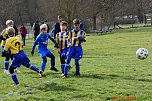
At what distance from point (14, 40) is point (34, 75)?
7.71 feet

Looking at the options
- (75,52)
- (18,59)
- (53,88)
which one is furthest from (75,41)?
(53,88)

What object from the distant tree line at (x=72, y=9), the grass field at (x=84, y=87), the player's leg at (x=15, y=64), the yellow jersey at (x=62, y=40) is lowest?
the grass field at (x=84, y=87)

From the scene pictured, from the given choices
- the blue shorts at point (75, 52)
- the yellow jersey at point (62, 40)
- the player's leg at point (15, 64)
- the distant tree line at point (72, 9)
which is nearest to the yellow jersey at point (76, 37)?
the blue shorts at point (75, 52)

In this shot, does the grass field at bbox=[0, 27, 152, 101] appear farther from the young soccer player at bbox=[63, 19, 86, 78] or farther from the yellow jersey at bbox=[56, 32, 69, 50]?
the yellow jersey at bbox=[56, 32, 69, 50]

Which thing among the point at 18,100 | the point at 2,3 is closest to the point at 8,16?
the point at 2,3

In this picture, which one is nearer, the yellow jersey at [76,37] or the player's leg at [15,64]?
the player's leg at [15,64]

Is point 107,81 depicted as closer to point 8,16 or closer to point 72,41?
point 72,41

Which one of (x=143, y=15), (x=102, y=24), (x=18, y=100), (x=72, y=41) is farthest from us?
(x=143, y=15)

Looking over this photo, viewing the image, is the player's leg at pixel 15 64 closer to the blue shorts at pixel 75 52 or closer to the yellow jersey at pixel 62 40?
the blue shorts at pixel 75 52

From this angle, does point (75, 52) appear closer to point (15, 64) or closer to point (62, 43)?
point (62, 43)

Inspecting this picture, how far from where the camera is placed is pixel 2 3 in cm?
5794

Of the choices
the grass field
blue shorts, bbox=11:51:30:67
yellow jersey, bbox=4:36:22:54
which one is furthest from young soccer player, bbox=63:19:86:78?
yellow jersey, bbox=4:36:22:54

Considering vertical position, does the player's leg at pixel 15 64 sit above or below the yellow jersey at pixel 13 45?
below

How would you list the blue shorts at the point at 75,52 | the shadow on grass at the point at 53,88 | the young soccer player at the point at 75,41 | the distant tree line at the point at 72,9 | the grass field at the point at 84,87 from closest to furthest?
the grass field at the point at 84,87 → the shadow on grass at the point at 53,88 → the young soccer player at the point at 75,41 → the blue shorts at the point at 75,52 → the distant tree line at the point at 72,9
